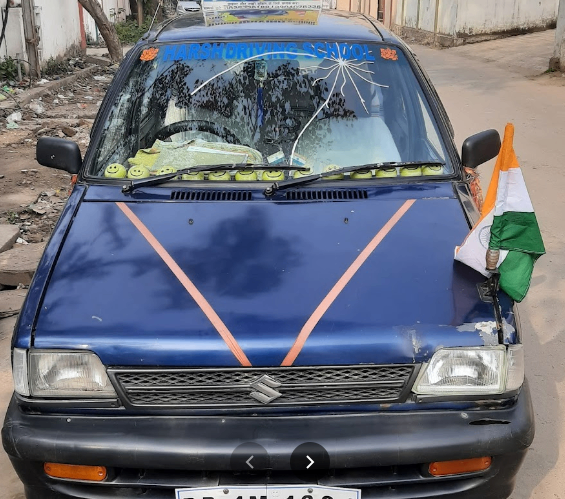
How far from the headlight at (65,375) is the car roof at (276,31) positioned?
1.95 m

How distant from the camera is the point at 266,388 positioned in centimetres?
219

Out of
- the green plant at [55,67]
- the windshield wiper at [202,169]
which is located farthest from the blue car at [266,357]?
the green plant at [55,67]

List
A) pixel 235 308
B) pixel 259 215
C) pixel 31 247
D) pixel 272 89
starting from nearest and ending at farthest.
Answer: pixel 235 308
pixel 259 215
pixel 272 89
pixel 31 247

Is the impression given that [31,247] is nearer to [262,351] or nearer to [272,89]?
[272,89]

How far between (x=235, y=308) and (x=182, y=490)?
57 cm

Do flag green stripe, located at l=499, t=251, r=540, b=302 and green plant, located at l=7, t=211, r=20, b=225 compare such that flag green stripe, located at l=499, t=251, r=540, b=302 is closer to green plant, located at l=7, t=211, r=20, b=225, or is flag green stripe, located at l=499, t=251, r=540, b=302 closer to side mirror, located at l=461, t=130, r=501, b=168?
side mirror, located at l=461, t=130, r=501, b=168

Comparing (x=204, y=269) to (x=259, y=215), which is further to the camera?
(x=259, y=215)

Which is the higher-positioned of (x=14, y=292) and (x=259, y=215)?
(x=259, y=215)

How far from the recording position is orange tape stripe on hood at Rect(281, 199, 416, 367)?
2.18 metres

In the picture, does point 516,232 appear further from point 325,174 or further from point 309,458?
point 309,458

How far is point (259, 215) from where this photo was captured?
9.10ft

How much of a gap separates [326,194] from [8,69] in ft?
39.0

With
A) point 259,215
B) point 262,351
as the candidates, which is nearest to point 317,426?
point 262,351

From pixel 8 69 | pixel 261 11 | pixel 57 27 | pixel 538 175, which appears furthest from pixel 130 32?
pixel 261 11
